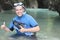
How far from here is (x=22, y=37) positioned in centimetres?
571

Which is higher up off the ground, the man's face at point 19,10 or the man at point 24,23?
the man's face at point 19,10

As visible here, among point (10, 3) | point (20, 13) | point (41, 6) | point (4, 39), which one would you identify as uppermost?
point (20, 13)

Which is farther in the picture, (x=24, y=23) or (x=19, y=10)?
(x=24, y=23)

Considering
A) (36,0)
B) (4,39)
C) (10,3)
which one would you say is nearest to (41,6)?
(36,0)

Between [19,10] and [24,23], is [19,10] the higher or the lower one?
the higher one

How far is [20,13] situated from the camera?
5.34m

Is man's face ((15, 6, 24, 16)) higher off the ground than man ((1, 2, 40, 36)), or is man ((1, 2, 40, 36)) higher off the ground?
man's face ((15, 6, 24, 16))

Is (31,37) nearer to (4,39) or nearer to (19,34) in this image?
(19,34)

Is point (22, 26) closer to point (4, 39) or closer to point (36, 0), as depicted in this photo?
point (4, 39)

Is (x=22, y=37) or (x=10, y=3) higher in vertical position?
(x=22, y=37)

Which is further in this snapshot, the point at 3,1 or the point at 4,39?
the point at 3,1

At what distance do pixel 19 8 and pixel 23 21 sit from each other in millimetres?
370

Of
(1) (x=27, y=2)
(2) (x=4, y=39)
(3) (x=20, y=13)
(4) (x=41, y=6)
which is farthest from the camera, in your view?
(4) (x=41, y=6)

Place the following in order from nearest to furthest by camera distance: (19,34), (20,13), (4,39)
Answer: (20,13) < (19,34) < (4,39)
